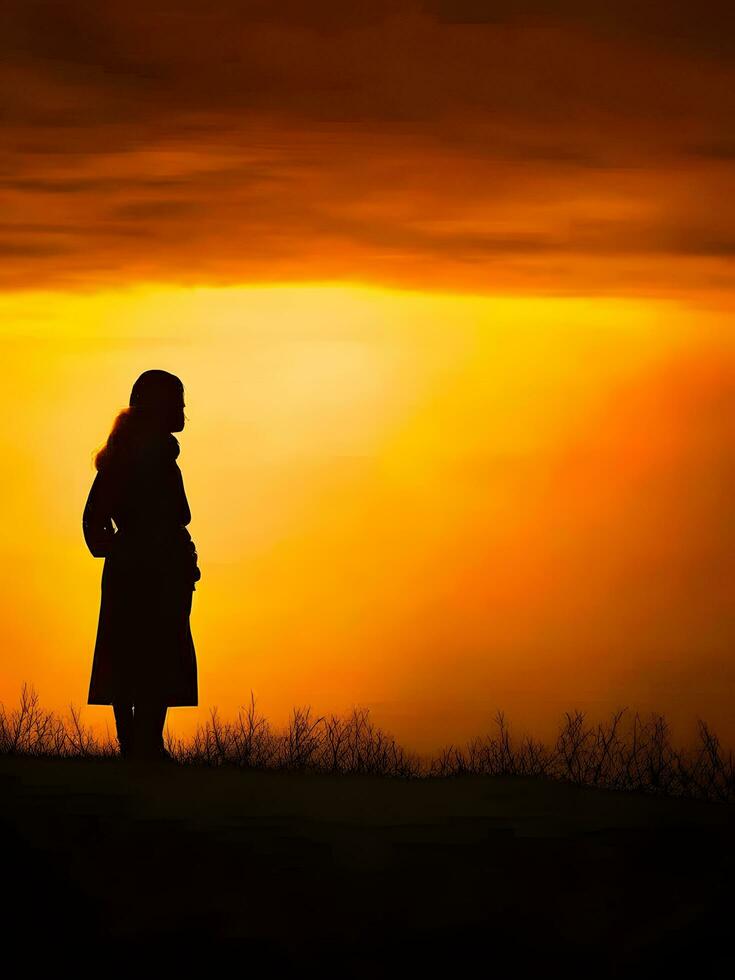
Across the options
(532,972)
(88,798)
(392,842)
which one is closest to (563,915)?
(532,972)

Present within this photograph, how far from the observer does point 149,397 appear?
909 centimetres

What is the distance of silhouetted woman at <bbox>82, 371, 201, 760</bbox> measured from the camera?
364 inches

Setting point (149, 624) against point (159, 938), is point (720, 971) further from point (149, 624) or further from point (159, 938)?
point (149, 624)

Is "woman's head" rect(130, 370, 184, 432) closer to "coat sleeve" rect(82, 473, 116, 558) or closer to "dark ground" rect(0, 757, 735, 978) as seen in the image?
"coat sleeve" rect(82, 473, 116, 558)

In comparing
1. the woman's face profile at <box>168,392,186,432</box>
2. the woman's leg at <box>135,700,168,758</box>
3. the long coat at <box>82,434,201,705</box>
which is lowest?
the woman's leg at <box>135,700,168,758</box>

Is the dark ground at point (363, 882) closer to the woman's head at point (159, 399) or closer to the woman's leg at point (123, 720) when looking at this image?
the woman's leg at point (123, 720)

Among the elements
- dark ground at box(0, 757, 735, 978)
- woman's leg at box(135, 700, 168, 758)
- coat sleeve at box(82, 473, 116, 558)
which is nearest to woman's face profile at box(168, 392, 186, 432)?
coat sleeve at box(82, 473, 116, 558)

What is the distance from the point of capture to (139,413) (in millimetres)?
9164

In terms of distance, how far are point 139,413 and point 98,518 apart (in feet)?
2.19

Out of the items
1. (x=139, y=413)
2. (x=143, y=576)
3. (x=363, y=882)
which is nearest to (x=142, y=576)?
(x=143, y=576)

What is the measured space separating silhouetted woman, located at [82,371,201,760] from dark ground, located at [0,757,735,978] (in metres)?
1.93

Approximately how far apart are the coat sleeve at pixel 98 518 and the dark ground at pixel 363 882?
2.15 m

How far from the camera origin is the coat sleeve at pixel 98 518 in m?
9.30

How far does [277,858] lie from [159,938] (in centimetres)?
70
